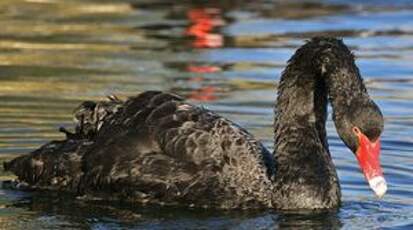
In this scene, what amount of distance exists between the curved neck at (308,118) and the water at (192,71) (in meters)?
0.23

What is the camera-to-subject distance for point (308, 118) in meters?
9.27

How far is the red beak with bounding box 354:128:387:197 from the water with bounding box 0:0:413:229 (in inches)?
13.4

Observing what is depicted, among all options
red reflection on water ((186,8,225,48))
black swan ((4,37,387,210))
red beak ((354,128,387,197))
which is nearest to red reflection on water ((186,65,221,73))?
red reflection on water ((186,8,225,48))

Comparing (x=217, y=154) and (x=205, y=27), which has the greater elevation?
(x=205, y=27)

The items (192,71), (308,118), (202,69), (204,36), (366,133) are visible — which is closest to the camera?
(366,133)

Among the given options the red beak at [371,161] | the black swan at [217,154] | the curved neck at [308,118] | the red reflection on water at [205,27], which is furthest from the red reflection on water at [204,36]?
the red beak at [371,161]

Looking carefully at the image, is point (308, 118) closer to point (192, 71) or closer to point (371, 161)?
point (371, 161)

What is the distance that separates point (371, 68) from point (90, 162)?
20.8ft

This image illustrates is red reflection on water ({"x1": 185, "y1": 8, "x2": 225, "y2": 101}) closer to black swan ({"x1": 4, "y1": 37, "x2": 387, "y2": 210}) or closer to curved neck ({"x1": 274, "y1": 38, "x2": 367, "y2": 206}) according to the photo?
black swan ({"x1": 4, "y1": 37, "x2": 387, "y2": 210})

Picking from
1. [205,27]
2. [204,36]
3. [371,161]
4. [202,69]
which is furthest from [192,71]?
[371,161]

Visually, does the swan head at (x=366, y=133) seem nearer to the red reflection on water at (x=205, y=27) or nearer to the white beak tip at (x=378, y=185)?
the white beak tip at (x=378, y=185)

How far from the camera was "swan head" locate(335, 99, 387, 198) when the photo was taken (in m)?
8.33

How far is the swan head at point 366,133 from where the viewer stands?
8.33 meters

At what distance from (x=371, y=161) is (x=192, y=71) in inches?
268
